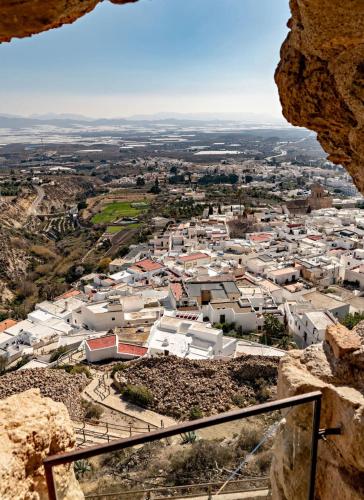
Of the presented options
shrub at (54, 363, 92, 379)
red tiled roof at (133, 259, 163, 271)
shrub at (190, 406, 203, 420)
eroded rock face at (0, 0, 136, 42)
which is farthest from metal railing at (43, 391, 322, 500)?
red tiled roof at (133, 259, 163, 271)

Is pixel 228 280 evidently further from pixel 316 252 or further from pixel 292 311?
pixel 316 252

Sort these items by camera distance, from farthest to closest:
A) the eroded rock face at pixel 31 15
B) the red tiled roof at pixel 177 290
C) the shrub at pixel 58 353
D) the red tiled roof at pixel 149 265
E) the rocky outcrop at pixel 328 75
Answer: the red tiled roof at pixel 149 265 → the red tiled roof at pixel 177 290 → the shrub at pixel 58 353 → the rocky outcrop at pixel 328 75 → the eroded rock face at pixel 31 15

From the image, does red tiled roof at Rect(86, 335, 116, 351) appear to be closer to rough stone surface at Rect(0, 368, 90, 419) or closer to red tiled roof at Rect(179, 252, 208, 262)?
rough stone surface at Rect(0, 368, 90, 419)

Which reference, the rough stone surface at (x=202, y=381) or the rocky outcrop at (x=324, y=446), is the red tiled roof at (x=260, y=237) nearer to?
the rough stone surface at (x=202, y=381)

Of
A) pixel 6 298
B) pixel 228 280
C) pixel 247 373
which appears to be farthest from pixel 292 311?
pixel 6 298

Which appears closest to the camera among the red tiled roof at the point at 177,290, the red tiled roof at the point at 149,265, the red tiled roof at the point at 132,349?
the red tiled roof at the point at 132,349

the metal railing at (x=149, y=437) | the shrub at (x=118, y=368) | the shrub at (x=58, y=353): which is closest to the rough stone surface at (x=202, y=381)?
the shrub at (x=118, y=368)

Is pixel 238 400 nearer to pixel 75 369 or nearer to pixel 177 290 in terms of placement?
pixel 75 369
